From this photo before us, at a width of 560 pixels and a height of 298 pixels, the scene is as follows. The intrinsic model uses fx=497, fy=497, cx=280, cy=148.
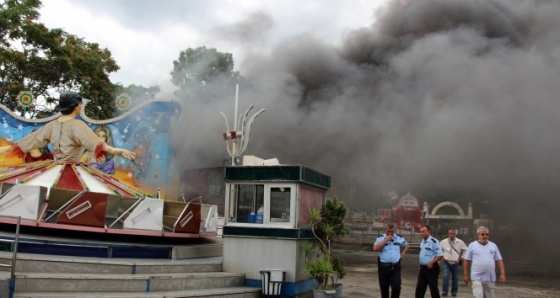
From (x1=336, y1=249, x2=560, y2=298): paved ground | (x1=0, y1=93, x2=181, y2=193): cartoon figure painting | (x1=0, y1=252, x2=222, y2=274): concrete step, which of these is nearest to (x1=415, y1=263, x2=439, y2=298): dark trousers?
(x1=336, y1=249, x2=560, y2=298): paved ground

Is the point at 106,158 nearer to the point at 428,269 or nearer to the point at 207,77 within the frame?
the point at 207,77

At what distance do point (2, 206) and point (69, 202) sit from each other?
1120 millimetres

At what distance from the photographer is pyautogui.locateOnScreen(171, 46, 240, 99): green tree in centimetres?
1777

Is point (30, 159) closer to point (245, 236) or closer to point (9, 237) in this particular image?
point (9, 237)

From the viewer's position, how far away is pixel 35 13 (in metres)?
21.1

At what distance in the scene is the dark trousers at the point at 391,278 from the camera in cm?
791

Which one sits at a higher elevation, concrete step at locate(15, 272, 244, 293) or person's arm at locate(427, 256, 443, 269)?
person's arm at locate(427, 256, 443, 269)

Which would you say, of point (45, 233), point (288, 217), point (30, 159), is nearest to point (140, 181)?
point (30, 159)

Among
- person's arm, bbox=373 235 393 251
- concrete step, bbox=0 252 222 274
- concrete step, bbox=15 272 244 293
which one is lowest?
concrete step, bbox=15 272 244 293

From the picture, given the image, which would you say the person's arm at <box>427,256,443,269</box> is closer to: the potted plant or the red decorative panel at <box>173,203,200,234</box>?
the potted plant

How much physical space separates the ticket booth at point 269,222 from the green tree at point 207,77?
885cm

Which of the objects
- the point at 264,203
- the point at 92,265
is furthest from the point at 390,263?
the point at 92,265

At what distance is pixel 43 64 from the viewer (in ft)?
70.6

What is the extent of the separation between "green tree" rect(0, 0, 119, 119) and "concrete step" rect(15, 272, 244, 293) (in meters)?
15.6
